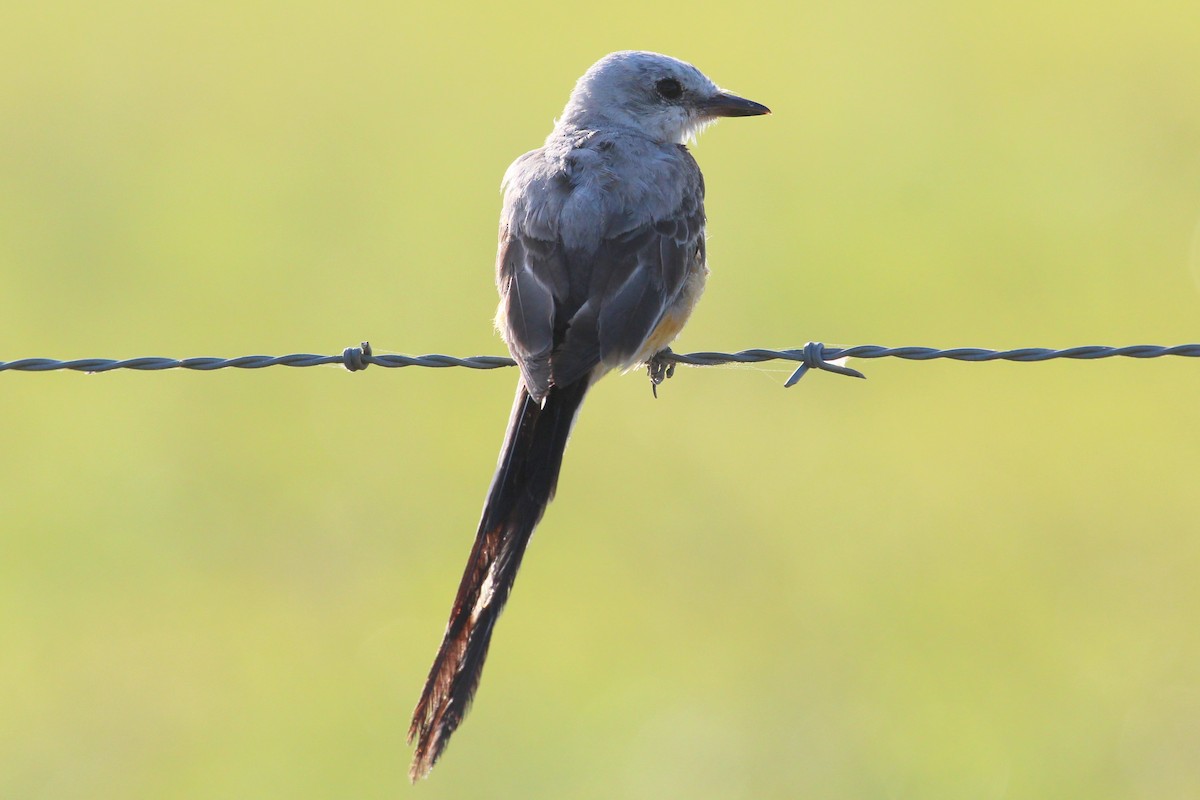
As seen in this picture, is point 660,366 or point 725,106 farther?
point 725,106

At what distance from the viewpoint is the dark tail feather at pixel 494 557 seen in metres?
4.77

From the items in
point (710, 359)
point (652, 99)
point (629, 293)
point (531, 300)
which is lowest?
point (710, 359)

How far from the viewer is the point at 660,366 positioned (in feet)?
19.8

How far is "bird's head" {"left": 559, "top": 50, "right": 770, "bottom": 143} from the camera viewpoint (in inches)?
263

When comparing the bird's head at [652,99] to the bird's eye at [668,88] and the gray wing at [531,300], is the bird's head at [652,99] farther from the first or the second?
the gray wing at [531,300]

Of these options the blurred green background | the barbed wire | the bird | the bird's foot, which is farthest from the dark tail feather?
the blurred green background

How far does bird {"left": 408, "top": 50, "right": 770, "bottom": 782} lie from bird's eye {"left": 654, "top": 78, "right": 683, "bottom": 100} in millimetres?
293

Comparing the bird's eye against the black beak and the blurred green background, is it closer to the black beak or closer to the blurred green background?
the black beak

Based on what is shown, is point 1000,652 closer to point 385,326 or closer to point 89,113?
point 385,326

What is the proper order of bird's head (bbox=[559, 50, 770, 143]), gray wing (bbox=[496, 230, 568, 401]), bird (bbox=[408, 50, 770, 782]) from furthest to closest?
bird's head (bbox=[559, 50, 770, 143])
gray wing (bbox=[496, 230, 568, 401])
bird (bbox=[408, 50, 770, 782])

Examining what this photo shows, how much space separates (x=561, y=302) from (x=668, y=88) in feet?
5.78

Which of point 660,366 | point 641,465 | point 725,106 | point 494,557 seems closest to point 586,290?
point 660,366

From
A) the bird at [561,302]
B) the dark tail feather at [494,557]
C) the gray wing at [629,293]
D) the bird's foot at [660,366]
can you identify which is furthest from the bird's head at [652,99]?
the dark tail feather at [494,557]

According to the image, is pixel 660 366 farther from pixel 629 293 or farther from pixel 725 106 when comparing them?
pixel 725 106
